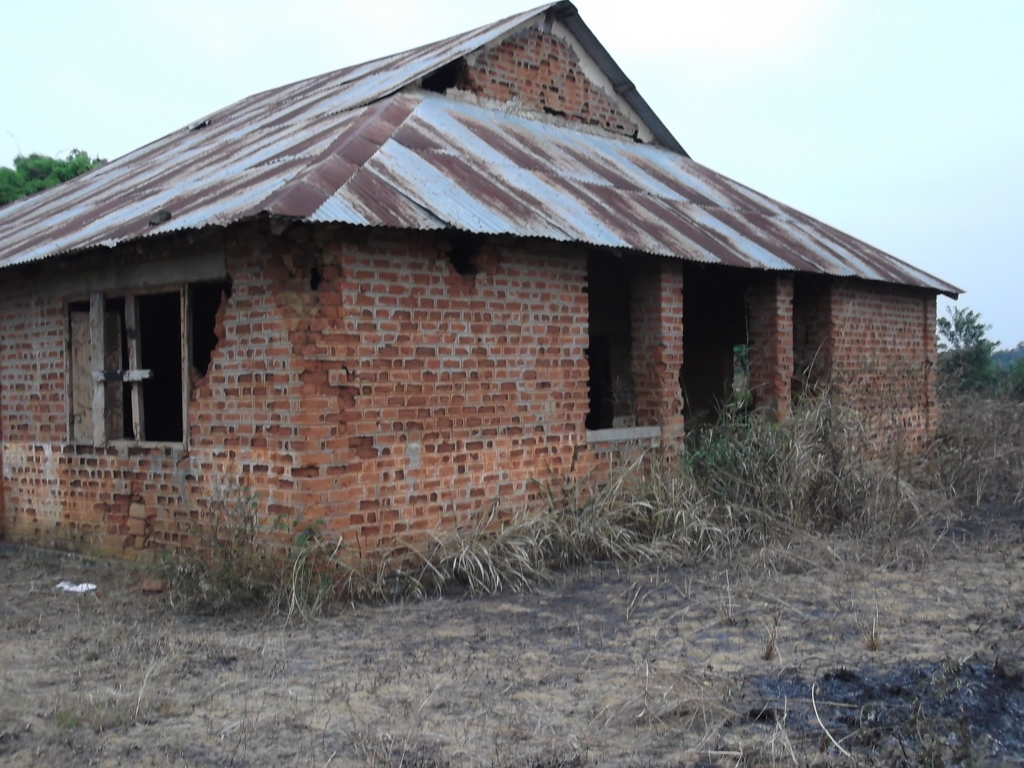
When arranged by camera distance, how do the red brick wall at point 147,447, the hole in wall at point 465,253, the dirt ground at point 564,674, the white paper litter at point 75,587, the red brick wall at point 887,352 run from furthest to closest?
the red brick wall at point 887,352 → the hole in wall at point 465,253 → the white paper litter at point 75,587 → the red brick wall at point 147,447 → the dirt ground at point 564,674

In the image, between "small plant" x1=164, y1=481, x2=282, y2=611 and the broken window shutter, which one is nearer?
"small plant" x1=164, y1=481, x2=282, y2=611

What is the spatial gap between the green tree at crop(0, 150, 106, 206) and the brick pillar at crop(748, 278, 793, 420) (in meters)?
18.1

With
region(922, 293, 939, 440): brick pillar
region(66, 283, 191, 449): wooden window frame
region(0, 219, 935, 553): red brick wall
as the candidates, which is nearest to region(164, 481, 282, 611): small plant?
region(0, 219, 935, 553): red brick wall

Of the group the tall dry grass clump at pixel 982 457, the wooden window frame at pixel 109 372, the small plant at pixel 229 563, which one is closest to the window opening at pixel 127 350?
the wooden window frame at pixel 109 372

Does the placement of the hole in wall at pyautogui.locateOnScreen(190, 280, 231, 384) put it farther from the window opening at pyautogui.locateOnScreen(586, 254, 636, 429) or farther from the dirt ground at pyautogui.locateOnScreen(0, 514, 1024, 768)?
the window opening at pyautogui.locateOnScreen(586, 254, 636, 429)

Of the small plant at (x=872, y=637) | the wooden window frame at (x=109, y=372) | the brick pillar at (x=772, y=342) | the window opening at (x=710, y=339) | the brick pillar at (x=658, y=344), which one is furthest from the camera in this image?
the window opening at (x=710, y=339)

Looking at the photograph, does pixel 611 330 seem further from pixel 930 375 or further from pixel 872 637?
pixel 872 637

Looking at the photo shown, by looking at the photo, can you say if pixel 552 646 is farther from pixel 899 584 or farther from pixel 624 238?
pixel 624 238

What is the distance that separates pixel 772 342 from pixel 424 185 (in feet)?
14.2

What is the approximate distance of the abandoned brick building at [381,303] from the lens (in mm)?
6637

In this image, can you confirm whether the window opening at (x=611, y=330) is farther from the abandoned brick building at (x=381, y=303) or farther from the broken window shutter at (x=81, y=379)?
the broken window shutter at (x=81, y=379)

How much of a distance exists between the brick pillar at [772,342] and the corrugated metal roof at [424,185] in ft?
1.29

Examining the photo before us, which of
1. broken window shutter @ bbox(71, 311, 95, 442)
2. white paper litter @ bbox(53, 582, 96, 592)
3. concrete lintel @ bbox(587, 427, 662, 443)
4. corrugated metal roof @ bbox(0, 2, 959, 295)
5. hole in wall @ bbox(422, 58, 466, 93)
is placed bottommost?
white paper litter @ bbox(53, 582, 96, 592)

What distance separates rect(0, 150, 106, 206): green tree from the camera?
2297 cm
